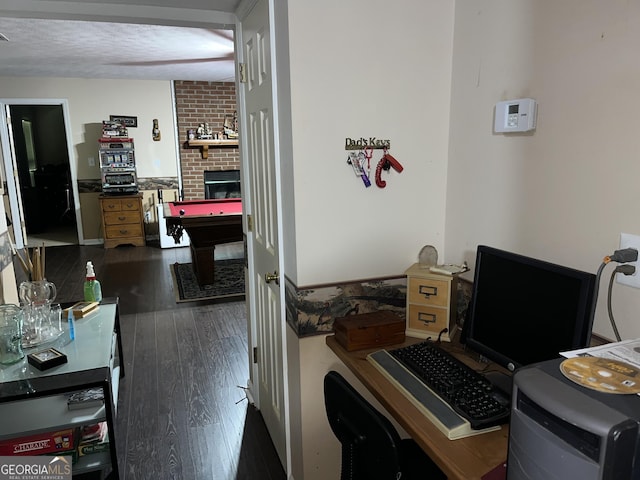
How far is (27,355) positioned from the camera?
195 centimetres

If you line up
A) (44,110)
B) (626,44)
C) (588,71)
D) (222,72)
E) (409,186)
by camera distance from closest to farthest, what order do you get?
(626,44) < (588,71) < (409,186) < (222,72) < (44,110)

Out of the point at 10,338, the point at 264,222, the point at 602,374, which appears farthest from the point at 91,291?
the point at 602,374

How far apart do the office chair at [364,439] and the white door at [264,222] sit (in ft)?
2.47

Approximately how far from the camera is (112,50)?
15.8ft

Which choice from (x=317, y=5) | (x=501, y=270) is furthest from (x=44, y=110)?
(x=501, y=270)

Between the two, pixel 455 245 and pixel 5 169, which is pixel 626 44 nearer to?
pixel 455 245

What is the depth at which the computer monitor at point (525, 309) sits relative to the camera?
1106 millimetres

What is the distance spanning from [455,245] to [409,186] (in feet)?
1.01

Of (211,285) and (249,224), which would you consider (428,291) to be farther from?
(211,285)

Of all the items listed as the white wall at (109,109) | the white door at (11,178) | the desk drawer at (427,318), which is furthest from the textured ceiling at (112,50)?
the desk drawer at (427,318)

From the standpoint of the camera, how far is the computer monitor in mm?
1106

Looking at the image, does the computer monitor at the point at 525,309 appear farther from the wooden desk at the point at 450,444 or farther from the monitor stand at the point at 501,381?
the wooden desk at the point at 450,444

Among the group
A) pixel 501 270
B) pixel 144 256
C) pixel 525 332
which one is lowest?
pixel 144 256

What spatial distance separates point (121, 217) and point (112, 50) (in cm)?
271
